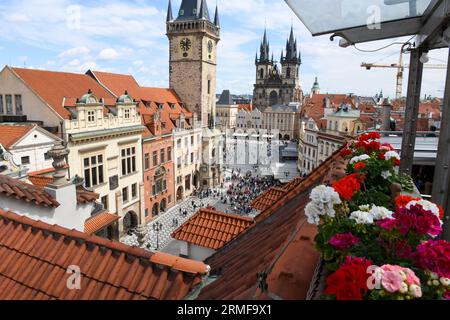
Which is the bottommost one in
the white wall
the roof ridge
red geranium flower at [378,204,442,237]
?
the white wall

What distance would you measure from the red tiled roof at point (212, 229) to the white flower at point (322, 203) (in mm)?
6069

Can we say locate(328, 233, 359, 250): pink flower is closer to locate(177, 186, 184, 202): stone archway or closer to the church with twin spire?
locate(177, 186, 184, 202): stone archway

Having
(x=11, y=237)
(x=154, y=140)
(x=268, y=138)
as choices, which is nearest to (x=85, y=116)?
(x=154, y=140)

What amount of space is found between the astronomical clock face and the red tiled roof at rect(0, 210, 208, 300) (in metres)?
35.2

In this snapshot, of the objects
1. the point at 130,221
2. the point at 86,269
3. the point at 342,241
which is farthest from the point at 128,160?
the point at 342,241

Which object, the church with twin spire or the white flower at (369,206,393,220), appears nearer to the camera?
the white flower at (369,206,393,220)

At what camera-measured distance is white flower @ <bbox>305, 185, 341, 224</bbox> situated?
2318 millimetres

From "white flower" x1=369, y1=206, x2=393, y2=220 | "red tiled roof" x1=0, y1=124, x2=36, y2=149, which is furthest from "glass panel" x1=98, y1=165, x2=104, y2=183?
"white flower" x1=369, y1=206, x2=393, y2=220

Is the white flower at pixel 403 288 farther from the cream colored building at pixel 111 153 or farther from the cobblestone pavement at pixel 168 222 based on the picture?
the cream colored building at pixel 111 153

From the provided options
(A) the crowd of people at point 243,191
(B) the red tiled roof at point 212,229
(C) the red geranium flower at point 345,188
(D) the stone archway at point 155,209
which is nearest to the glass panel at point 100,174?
(D) the stone archway at point 155,209

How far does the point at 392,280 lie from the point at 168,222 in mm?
27470

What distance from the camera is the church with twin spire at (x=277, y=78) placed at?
10619cm

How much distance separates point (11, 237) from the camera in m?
4.02

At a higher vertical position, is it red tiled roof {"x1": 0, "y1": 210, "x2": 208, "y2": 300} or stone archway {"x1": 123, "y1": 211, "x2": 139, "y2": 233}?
red tiled roof {"x1": 0, "y1": 210, "x2": 208, "y2": 300}
